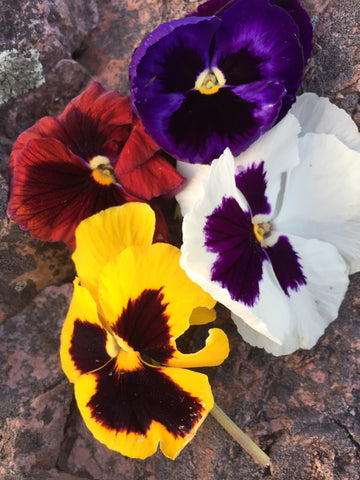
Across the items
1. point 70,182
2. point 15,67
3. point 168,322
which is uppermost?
point 15,67

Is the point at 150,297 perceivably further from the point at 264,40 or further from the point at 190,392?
the point at 264,40

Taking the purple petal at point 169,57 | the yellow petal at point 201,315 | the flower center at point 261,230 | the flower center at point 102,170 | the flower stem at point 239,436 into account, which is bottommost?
the flower stem at point 239,436

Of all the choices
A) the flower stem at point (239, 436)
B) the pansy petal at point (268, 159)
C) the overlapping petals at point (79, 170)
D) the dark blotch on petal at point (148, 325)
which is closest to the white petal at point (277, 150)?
the pansy petal at point (268, 159)

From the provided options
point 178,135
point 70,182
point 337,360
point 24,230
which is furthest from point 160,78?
point 337,360

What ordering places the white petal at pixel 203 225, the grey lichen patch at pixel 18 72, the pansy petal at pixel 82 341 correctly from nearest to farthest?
1. the white petal at pixel 203 225
2. the pansy petal at pixel 82 341
3. the grey lichen patch at pixel 18 72

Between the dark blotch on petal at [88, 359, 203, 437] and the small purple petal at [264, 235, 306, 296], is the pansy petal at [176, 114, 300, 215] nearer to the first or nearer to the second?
the small purple petal at [264, 235, 306, 296]

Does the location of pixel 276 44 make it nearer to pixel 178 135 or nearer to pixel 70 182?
pixel 178 135

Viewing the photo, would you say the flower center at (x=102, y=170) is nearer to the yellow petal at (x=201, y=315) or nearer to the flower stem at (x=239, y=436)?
the yellow petal at (x=201, y=315)
